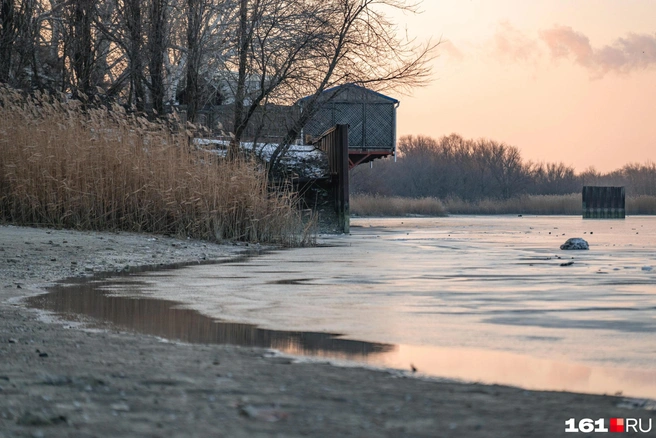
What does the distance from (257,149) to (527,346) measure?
50.9ft

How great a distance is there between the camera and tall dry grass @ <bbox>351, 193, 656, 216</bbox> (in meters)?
42.3

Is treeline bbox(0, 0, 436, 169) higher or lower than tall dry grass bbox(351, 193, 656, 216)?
higher

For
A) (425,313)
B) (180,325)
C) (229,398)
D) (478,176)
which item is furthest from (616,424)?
(478,176)

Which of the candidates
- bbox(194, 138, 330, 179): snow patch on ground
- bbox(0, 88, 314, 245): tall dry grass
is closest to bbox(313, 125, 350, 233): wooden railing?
bbox(194, 138, 330, 179): snow patch on ground

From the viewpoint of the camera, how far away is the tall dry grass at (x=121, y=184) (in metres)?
11.7

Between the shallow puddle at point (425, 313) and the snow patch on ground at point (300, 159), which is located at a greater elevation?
the snow patch on ground at point (300, 159)

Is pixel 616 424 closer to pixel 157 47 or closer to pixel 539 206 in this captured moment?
pixel 157 47

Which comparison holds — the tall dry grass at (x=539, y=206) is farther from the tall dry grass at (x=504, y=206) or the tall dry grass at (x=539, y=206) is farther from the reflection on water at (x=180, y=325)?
the reflection on water at (x=180, y=325)

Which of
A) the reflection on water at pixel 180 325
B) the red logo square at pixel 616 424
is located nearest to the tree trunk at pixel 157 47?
the reflection on water at pixel 180 325

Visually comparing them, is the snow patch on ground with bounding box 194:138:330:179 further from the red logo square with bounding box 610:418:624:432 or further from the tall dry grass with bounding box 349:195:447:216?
the tall dry grass with bounding box 349:195:447:216

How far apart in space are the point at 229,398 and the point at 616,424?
1.16 metres

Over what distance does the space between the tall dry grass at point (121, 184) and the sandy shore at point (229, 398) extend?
26.3 feet

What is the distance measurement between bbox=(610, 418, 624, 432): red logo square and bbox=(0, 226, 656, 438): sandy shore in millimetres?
77

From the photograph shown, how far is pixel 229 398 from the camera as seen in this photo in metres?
2.80
